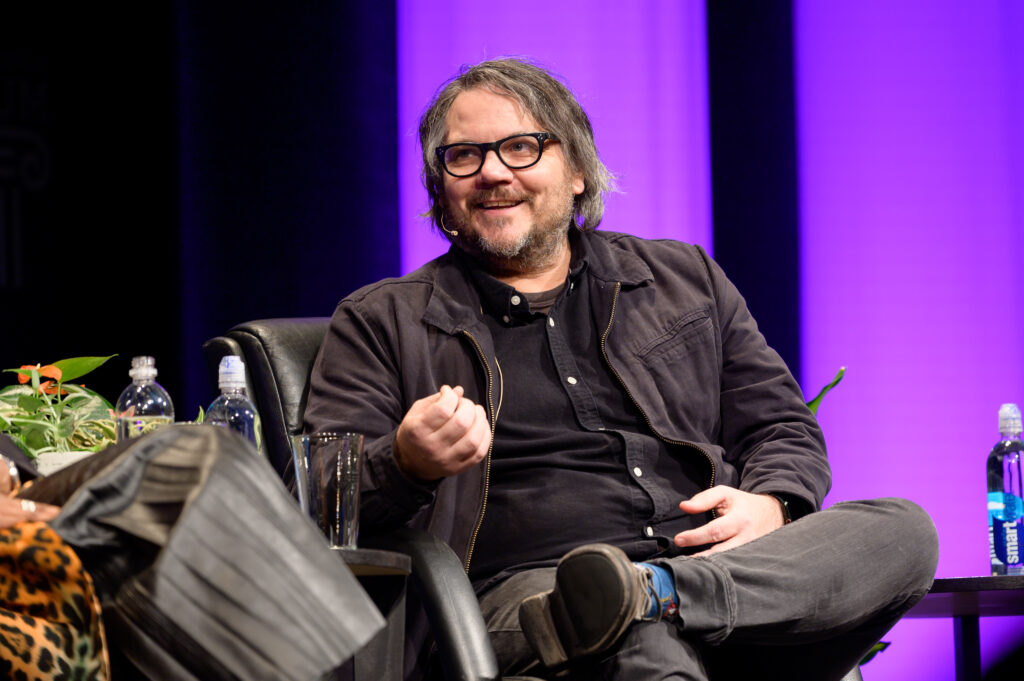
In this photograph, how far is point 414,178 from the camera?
10.7 feet

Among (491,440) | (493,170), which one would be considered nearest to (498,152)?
(493,170)

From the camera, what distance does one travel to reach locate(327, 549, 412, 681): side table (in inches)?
52.1

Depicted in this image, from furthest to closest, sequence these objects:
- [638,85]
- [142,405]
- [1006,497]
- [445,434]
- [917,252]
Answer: [638,85] < [917,252] < [1006,497] < [142,405] < [445,434]

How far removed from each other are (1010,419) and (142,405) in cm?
181

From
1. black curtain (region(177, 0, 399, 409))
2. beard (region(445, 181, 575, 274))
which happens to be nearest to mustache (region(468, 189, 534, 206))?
beard (region(445, 181, 575, 274))

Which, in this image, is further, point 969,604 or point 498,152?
point 969,604

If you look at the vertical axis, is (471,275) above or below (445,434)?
above

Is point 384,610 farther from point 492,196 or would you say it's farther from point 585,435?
point 492,196

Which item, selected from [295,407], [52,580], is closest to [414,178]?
[295,407]

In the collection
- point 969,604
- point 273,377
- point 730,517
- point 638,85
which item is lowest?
point 969,604

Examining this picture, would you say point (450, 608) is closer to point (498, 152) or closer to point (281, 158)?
point (498, 152)

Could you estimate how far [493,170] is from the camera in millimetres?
2113

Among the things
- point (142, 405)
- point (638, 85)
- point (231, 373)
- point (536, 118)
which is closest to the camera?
point (231, 373)

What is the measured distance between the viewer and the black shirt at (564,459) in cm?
179
